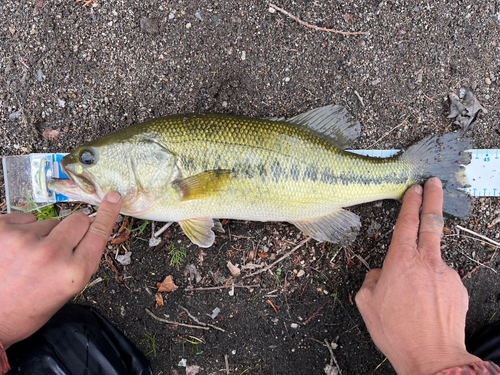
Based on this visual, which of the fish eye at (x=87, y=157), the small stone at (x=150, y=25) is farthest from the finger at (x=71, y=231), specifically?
the small stone at (x=150, y=25)

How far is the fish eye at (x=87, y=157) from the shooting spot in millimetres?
2528

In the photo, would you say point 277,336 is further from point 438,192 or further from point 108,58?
point 108,58

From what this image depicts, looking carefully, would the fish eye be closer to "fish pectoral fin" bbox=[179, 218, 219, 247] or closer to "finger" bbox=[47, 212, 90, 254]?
"finger" bbox=[47, 212, 90, 254]

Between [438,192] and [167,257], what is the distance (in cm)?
265

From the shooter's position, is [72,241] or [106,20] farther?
[106,20]

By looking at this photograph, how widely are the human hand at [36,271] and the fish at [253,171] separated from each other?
0.63 meters

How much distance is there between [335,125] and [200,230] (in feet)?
5.25

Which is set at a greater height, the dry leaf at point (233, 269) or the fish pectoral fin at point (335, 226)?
the fish pectoral fin at point (335, 226)

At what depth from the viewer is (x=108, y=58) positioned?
10.2ft

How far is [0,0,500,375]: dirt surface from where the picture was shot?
3.08m

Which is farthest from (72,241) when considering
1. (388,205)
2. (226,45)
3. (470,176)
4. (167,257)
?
(470,176)

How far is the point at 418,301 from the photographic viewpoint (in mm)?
2309

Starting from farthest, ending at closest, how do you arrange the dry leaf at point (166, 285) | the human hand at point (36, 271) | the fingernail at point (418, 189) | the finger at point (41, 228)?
the dry leaf at point (166, 285) → the fingernail at point (418, 189) → the finger at point (41, 228) → the human hand at point (36, 271)

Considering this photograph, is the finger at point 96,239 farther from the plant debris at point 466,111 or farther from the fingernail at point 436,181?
the plant debris at point 466,111
